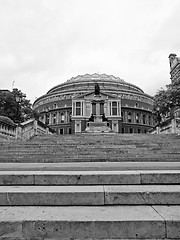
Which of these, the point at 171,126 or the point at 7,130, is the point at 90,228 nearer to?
the point at 7,130

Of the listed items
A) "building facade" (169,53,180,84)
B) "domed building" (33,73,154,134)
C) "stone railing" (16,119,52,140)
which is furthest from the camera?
"domed building" (33,73,154,134)

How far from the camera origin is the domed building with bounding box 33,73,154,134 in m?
57.1

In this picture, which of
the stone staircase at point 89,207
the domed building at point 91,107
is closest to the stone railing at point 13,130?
the stone staircase at point 89,207

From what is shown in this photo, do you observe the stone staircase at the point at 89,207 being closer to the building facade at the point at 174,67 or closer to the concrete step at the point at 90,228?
the concrete step at the point at 90,228

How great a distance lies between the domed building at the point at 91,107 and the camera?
57.1m

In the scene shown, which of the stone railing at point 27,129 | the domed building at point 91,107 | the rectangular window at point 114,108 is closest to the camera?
the stone railing at point 27,129

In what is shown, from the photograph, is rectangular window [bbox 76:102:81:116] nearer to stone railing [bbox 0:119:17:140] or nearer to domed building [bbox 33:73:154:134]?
domed building [bbox 33:73:154:134]

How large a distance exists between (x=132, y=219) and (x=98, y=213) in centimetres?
57

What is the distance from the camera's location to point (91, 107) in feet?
185

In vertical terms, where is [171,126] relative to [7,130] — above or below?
above

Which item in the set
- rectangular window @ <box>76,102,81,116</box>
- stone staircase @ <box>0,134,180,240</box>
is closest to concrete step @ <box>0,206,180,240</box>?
stone staircase @ <box>0,134,180,240</box>

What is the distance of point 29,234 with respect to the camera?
298 cm

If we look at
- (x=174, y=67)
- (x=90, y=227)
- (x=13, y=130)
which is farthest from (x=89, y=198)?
(x=174, y=67)

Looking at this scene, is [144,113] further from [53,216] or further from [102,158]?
[53,216]
